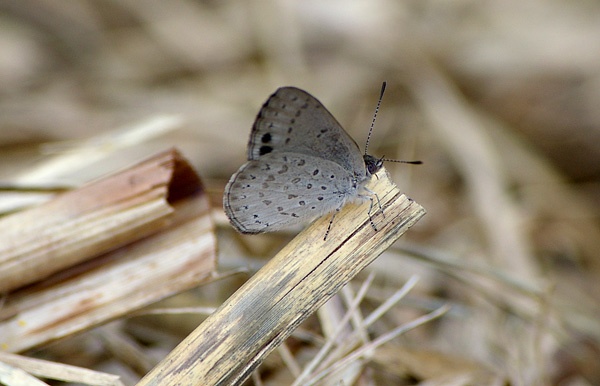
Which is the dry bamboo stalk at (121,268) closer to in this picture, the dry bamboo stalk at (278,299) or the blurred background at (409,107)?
the dry bamboo stalk at (278,299)

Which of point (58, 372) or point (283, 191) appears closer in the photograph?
point (58, 372)

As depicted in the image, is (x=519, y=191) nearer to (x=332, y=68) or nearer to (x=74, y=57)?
(x=332, y=68)

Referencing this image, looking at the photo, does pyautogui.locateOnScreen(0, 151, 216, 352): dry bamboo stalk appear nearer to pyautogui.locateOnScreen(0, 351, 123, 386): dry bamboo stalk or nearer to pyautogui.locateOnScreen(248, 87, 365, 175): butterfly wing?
pyautogui.locateOnScreen(0, 351, 123, 386): dry bamboo stalk

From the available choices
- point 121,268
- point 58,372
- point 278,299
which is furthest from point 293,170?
point 58,372

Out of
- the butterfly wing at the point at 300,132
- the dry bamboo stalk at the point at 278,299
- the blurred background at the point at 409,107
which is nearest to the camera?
the dry bamboo stalk at the point at 278,299

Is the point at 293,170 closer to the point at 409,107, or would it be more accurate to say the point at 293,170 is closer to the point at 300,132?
the point at 300,132

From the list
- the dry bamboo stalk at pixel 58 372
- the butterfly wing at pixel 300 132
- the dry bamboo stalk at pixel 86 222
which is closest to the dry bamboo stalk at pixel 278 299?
the dry bamboo stalk at pixel 58 372
